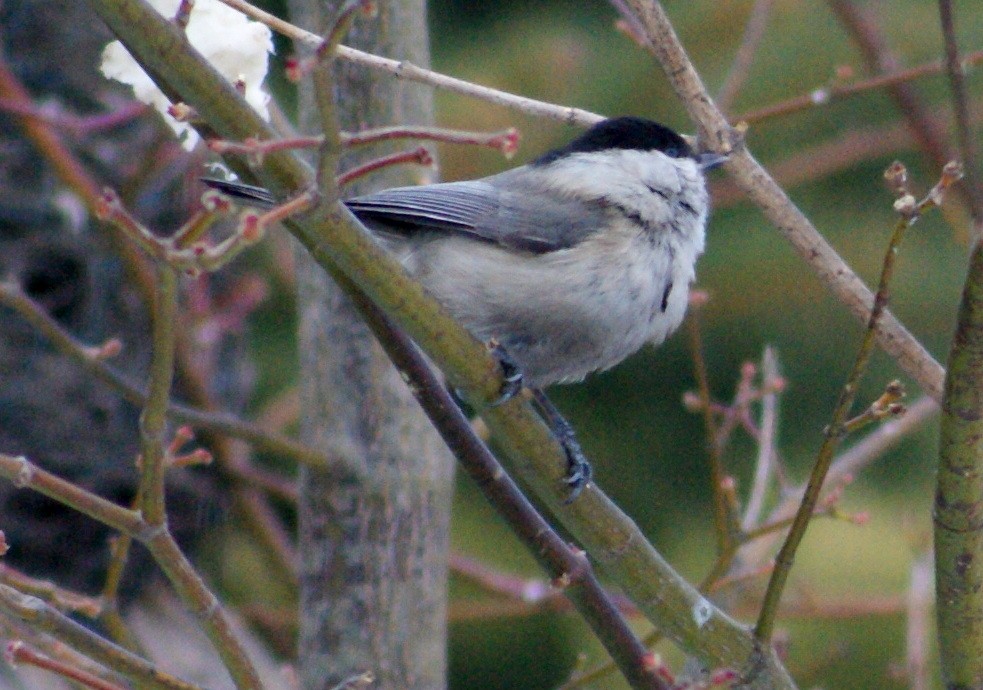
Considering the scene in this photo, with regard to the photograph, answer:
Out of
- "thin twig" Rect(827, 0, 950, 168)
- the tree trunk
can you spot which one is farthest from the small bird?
"thin twig" Rect(827, 0, 950, 168)

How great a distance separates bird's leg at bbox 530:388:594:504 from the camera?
3.43 feet

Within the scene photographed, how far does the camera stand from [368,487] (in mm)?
1538

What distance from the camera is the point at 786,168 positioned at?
257cm

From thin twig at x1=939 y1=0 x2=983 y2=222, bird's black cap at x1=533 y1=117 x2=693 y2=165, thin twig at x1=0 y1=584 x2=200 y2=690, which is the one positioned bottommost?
thin twig at x1=0 y1=584 x2=200 y2=690

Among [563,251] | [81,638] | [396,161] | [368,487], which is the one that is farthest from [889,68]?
[81,638]

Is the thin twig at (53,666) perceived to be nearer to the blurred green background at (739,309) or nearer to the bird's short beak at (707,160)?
the bird's short beak at (707,160)

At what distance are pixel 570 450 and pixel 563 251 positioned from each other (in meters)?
0.23

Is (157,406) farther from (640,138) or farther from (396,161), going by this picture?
(640,138)

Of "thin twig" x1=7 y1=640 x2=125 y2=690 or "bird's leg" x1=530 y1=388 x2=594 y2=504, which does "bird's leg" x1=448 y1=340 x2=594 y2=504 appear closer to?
"bird's leg" x1=530 y1=388 x2=594 y2=504

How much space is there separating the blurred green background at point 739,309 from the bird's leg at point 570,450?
4.07 feet

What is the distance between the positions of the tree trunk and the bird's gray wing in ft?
0.61

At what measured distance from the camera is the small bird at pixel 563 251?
1355 millimetres

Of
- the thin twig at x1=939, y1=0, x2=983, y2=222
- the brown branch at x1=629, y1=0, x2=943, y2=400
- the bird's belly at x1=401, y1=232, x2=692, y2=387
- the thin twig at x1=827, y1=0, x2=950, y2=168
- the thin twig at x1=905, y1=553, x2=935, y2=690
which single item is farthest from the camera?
the thin twig at x1=827, y1=0, x2=950, y2=168

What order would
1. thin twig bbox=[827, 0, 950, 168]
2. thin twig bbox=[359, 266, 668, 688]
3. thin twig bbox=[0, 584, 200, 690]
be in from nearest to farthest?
thin twig bbox=[0, 584, 200, 690] < thin twig bbox=[359, 266, 668, 688] < thin twig bbox=[827, 0, 950, 168]
